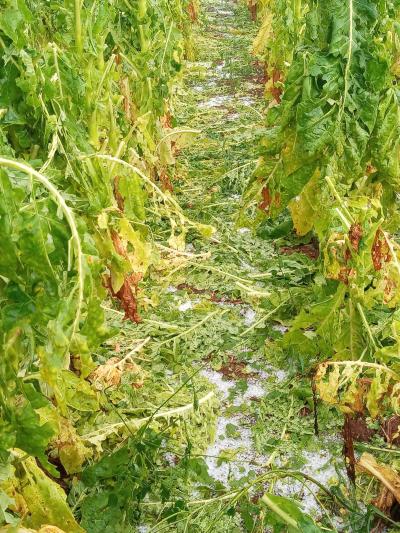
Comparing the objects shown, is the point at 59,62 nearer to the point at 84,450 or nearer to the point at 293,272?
the point at 84,450

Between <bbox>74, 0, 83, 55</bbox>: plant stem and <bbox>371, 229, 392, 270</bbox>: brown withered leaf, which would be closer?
<bbox>371, 229, 392, 270</bbox>: brown withered leaf

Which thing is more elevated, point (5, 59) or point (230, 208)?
point (5, 59)

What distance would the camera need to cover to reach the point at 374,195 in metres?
2.81

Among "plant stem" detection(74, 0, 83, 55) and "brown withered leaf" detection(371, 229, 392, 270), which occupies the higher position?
"plant stem" detection(74, 0, 83, 55)

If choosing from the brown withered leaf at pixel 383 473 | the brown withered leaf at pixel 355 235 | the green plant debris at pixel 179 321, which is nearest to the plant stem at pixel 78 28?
the green plant debris at pixel 179 321

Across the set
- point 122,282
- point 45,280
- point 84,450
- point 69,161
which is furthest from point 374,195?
point 45,280

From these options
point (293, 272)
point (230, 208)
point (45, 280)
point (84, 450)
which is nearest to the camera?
point (45, 280)

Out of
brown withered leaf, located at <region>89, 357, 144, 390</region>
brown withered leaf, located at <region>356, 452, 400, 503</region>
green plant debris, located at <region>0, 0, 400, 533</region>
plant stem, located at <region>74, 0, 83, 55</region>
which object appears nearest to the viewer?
green plant debris, located at <region>0, 0, 400, 533</region>

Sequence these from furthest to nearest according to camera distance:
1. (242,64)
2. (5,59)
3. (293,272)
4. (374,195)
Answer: (242,64)
(293,272)
(374,195)
(5,59)

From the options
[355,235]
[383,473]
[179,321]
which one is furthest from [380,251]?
[179,321]

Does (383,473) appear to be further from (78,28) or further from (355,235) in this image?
(78,28)

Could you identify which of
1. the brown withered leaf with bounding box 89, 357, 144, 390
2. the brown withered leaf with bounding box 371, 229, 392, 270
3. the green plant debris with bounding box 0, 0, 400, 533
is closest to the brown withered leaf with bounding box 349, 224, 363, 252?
the green plant debris with bounding box 0, 0, 400, 533

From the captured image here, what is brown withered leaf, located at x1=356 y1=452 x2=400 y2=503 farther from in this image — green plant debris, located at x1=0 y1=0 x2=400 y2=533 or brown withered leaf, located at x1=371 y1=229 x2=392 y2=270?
brown withered leaf, located at x1=371 y1=229 x2=392 y2=270

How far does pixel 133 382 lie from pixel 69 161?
127 cm
